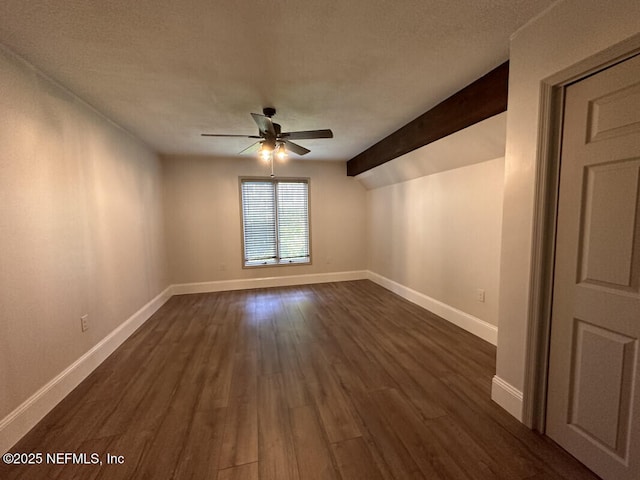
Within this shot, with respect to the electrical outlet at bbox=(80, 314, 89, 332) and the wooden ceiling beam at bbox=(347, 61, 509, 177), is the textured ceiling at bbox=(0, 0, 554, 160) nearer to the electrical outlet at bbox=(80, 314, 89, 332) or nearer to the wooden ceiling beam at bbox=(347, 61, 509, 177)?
the wooden ceiling beam at bbox=(347, 61, 509, 177)

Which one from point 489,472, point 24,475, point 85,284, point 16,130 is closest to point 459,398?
point 489,472

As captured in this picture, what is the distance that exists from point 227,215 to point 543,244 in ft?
15.2

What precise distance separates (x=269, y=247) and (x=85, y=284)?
10.3 feet

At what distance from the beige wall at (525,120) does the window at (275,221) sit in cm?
397

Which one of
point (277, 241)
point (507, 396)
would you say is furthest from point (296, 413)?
point (277, 241)

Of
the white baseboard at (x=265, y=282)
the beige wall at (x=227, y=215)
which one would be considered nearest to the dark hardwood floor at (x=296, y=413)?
the white baseboard at (x=265, y=282)

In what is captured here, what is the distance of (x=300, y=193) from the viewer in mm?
5336

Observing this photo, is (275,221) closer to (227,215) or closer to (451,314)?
(227,215)

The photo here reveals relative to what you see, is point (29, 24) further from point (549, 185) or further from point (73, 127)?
point (549, 185)

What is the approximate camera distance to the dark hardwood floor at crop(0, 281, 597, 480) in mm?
1409

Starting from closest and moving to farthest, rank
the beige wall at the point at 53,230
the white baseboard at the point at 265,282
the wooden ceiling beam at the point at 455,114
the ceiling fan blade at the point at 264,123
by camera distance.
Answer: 1. the beige wall at the point at 53,230
2. the wooden ceiling beam at the point at 455,114
3. the ceiling fan blade at the point at 264,123
4. the white baseboard at the point at 265,282

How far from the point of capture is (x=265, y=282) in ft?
17.0

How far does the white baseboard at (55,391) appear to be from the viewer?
5.11 ft

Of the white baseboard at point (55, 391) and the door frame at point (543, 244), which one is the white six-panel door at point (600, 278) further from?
the white baseboard at point (55, 391)
